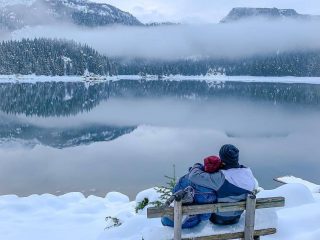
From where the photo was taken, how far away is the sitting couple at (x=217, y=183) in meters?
7.96

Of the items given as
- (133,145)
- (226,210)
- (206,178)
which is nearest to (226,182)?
(206,178)

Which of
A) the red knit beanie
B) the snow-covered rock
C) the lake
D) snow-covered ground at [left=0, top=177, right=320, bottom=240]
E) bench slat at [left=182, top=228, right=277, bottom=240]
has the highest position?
the red knit beanie

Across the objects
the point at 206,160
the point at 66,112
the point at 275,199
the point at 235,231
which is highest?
the point at 206,160

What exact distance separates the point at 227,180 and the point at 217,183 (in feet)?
0.72

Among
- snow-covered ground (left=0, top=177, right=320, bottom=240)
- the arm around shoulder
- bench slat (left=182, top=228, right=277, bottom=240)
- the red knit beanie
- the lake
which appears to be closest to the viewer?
the arm around shoulder

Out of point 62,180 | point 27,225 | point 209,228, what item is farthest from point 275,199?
point 62,180

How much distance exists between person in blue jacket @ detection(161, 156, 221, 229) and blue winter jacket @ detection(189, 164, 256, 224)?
0.29 feet

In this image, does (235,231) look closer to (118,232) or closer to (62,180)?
(118,232)

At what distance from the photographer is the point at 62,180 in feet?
99.1

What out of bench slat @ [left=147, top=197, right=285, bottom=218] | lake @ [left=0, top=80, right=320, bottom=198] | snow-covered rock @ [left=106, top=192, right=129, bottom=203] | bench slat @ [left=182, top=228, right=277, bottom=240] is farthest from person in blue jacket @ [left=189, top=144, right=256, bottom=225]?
lake @ [left=0, top=80, right=320, bottom=198]

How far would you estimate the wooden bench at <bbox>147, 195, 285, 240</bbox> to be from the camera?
7.66 meters

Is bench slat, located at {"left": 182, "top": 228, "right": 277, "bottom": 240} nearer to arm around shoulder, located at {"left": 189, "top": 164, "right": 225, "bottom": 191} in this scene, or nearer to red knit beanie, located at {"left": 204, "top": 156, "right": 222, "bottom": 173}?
arm around shoulder, located at {"left": 189, "top": 164, "right": 225, "bottom": 191}

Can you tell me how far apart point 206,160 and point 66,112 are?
7507cm

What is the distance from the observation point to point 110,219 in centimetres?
1625
